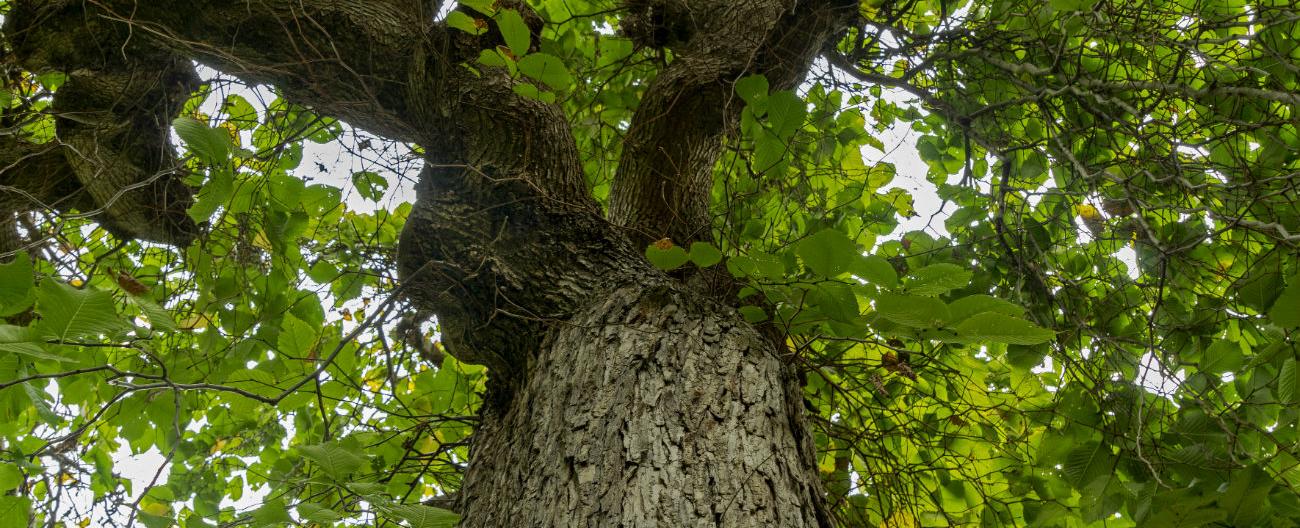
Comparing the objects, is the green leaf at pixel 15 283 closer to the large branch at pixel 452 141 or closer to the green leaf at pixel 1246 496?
the large branch at pixel 452 141

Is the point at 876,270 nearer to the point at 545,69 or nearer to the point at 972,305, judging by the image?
the point at 972,305

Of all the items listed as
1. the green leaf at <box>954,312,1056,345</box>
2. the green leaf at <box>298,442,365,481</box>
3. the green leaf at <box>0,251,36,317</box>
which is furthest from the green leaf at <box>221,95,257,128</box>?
the green leaf at <box>954,312,1056,345</box>

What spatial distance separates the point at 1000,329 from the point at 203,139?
1442 mm

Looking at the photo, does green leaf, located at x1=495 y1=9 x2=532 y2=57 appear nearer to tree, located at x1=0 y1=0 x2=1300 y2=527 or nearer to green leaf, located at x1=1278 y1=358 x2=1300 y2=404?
tree, located at x1=0 y1=0 x2=1300 y2=527

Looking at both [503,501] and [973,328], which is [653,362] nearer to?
[503,501]

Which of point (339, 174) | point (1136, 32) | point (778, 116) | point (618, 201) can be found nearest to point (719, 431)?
point (778, 116)

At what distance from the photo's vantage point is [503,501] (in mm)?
1205

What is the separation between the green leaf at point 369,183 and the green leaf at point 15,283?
4.30ft

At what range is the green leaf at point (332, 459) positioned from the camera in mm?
1021

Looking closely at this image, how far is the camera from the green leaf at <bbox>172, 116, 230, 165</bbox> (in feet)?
3.98

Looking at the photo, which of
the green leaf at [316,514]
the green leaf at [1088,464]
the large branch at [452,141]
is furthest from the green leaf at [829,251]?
the green leaf at [1088,464]

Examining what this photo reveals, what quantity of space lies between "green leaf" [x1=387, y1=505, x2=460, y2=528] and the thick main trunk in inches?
6.7

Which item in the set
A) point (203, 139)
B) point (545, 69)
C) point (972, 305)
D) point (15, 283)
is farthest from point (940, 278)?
point (15, 283)

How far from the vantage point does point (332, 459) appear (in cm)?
105
